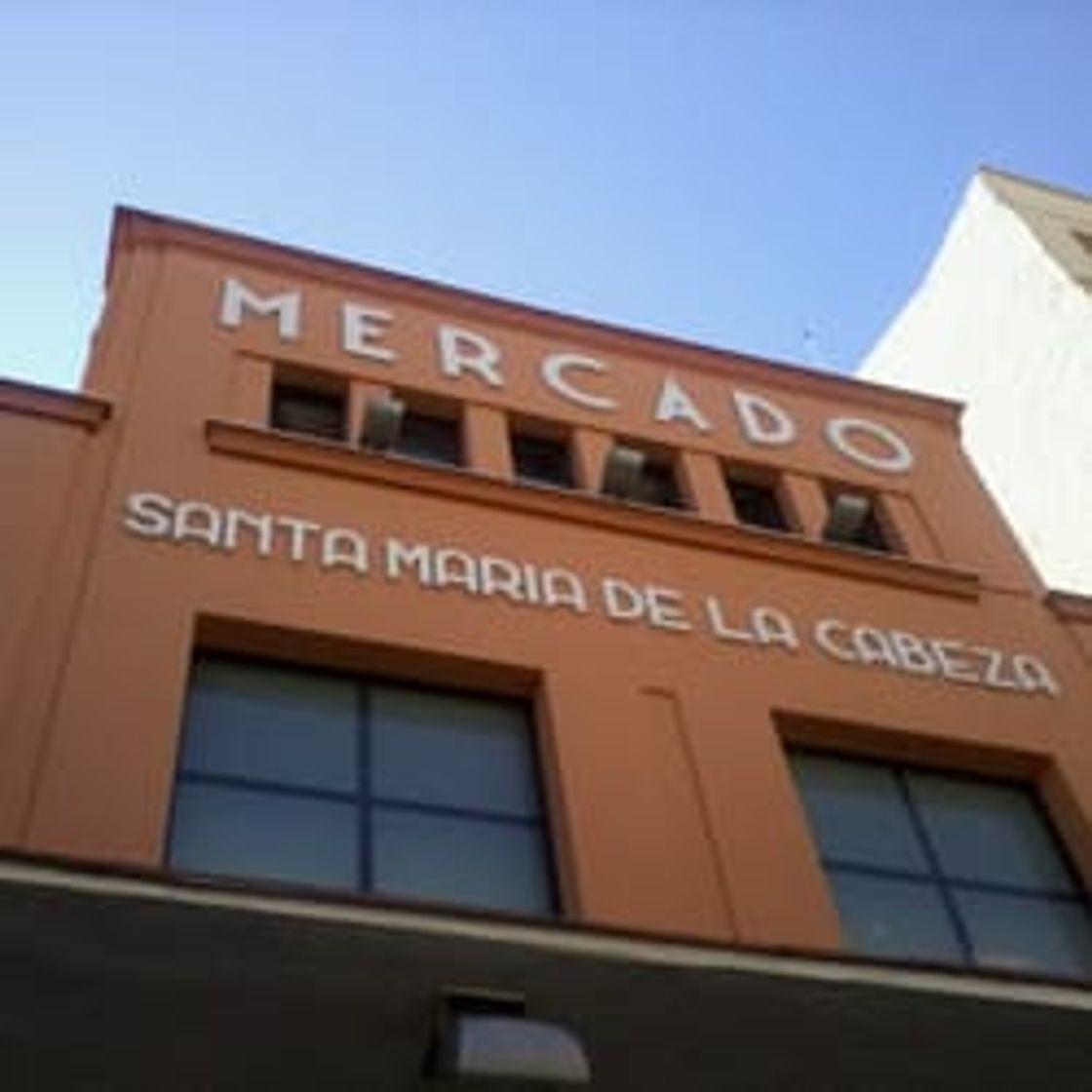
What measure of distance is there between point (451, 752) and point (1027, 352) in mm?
12576

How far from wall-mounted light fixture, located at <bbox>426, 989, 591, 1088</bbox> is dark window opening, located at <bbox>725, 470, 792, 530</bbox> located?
6.53 m

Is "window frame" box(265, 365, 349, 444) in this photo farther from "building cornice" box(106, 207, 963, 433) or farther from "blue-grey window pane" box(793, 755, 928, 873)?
"blue-grey window pane" box(793, 755, 928, 873)

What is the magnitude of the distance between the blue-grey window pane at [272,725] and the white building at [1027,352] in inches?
450

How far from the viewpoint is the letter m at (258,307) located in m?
12.0

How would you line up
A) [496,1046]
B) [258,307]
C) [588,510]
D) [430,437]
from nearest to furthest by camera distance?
[496,1046]
[588,510]
[430,437]
[258,307]

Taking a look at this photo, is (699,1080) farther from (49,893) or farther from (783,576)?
(783,576)

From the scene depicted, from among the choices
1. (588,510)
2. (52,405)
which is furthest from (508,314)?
(52,405)

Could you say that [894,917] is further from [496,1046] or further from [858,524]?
[858,524]

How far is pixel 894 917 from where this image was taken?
903 cm

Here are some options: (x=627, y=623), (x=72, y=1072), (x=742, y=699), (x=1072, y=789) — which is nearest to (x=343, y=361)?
(x=627, y=623)

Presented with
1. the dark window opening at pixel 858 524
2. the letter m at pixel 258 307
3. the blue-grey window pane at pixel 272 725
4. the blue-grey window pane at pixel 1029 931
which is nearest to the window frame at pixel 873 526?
the dark window opening at pixel 858 524

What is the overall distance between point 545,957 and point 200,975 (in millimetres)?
1473

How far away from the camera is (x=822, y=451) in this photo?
13.2 meters

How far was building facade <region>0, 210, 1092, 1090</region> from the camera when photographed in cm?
648
